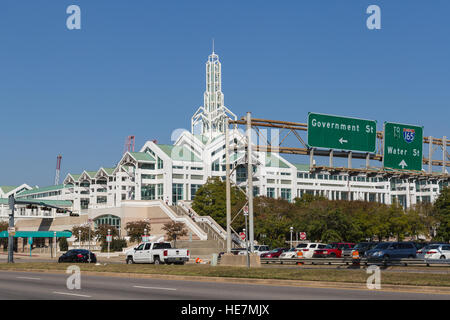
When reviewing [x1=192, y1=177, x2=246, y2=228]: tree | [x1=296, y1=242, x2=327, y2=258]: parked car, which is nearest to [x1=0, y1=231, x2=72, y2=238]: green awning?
[x1=192, y1=177, x2=246, y2=228]: tree

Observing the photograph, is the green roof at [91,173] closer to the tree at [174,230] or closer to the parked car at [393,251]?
the tree at [174,230]

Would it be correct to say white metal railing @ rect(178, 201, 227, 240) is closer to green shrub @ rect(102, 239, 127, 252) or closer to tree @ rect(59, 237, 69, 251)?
green shrub @ rect(102, 239, 127, 252)

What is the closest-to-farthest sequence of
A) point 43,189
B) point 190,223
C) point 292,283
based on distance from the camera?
point 292,283
point 190,223
point 43,189

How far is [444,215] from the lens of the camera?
77688 mm

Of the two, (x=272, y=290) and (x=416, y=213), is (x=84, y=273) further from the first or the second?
(x=416, y=213)

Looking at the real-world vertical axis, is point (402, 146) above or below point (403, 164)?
above

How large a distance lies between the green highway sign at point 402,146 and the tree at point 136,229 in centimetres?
4523

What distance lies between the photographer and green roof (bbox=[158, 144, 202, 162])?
98.9 meters

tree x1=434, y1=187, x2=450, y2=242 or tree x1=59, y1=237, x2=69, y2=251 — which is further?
tree x1=59, y1=237, x2=69, y2=251

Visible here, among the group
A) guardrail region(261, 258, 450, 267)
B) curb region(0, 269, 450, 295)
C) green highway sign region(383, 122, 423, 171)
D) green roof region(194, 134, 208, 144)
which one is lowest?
guardrail region(261, 258, 450, 267)

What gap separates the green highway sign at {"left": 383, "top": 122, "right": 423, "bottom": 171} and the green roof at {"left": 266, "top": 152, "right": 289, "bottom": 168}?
215ft

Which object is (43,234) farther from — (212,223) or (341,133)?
(341,133)

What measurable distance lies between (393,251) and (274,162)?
6805 centimetres

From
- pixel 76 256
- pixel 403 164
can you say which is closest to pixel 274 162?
pixel 76 256
